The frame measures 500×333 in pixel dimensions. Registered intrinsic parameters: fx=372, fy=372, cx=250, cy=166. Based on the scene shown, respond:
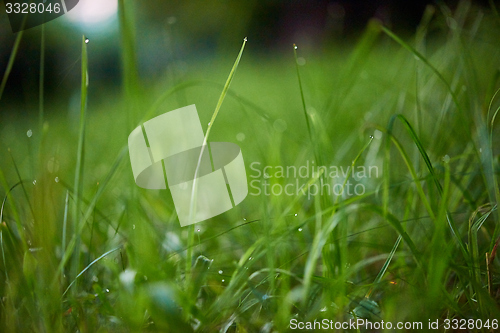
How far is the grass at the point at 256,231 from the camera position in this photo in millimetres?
288

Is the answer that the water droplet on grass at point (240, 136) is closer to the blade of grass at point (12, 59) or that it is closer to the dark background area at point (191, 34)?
the dark background area at point (191, 34)

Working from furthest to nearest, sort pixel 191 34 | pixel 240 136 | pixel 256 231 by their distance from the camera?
1. pixel 191 34
2. pixel 240 136
3. pixel 256 231

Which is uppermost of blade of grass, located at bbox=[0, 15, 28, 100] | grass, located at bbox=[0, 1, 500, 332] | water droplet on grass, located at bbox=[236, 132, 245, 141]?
blade of grass, located at bbox=[0, 15, 28, 100]

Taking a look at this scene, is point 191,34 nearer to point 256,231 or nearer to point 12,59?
point 12,59

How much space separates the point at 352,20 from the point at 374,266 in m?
0.78

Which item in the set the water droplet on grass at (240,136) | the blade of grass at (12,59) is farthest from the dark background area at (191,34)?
the water droplet on grass at (240,136)

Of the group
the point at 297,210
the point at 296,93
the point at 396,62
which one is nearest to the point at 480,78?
the point at 396,62

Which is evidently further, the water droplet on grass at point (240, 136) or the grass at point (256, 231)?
the water droplet on grass at point (240, 136)

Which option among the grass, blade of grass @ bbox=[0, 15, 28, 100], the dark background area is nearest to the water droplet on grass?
the grass

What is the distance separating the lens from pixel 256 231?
43cm

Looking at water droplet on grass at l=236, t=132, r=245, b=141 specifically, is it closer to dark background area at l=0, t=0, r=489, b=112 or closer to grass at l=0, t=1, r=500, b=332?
grass at l=0, t=1, r=500, b=332

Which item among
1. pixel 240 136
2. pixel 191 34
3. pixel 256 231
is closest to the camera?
pixel 256 231

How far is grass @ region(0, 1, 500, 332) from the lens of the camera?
288 mm

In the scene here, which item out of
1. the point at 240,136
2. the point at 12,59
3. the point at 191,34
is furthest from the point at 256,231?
the point at 191,34
